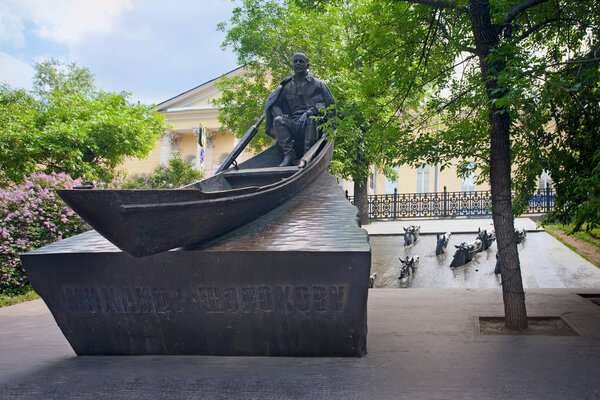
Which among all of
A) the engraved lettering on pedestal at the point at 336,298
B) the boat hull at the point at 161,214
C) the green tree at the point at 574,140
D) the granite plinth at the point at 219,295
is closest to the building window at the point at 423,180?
the green tree at the point at 574,140

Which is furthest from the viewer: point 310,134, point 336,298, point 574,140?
point 310,134

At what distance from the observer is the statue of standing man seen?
20.4 feet

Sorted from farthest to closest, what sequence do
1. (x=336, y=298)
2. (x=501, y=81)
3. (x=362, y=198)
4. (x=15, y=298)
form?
(x=362, y=198) < (x=15, y=298) < (x=501, y=81) < (x=336, y=298)

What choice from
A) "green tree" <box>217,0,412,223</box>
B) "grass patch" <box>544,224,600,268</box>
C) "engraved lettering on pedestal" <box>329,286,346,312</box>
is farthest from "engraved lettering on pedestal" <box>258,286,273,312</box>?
"green tree" <box>217,0,412,223</box>

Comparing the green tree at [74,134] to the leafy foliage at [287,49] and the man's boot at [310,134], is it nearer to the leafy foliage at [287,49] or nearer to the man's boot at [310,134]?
the leafy foliage at [287,49]

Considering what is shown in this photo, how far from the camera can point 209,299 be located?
11.4 feet

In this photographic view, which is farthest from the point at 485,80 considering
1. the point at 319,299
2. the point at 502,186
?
the point at 319,299

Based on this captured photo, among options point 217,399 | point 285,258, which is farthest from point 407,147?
point 217,399

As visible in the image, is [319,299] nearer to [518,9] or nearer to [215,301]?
[215,301]

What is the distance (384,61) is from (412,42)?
0.47m

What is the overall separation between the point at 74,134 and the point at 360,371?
16766 mm

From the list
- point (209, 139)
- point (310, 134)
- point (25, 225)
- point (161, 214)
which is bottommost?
point (25, 225)

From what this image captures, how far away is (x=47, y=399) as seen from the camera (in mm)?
2822

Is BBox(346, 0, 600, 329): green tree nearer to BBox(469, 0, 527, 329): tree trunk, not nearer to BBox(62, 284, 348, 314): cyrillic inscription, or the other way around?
BBox(469, 0, 527, 329): tree trunk
